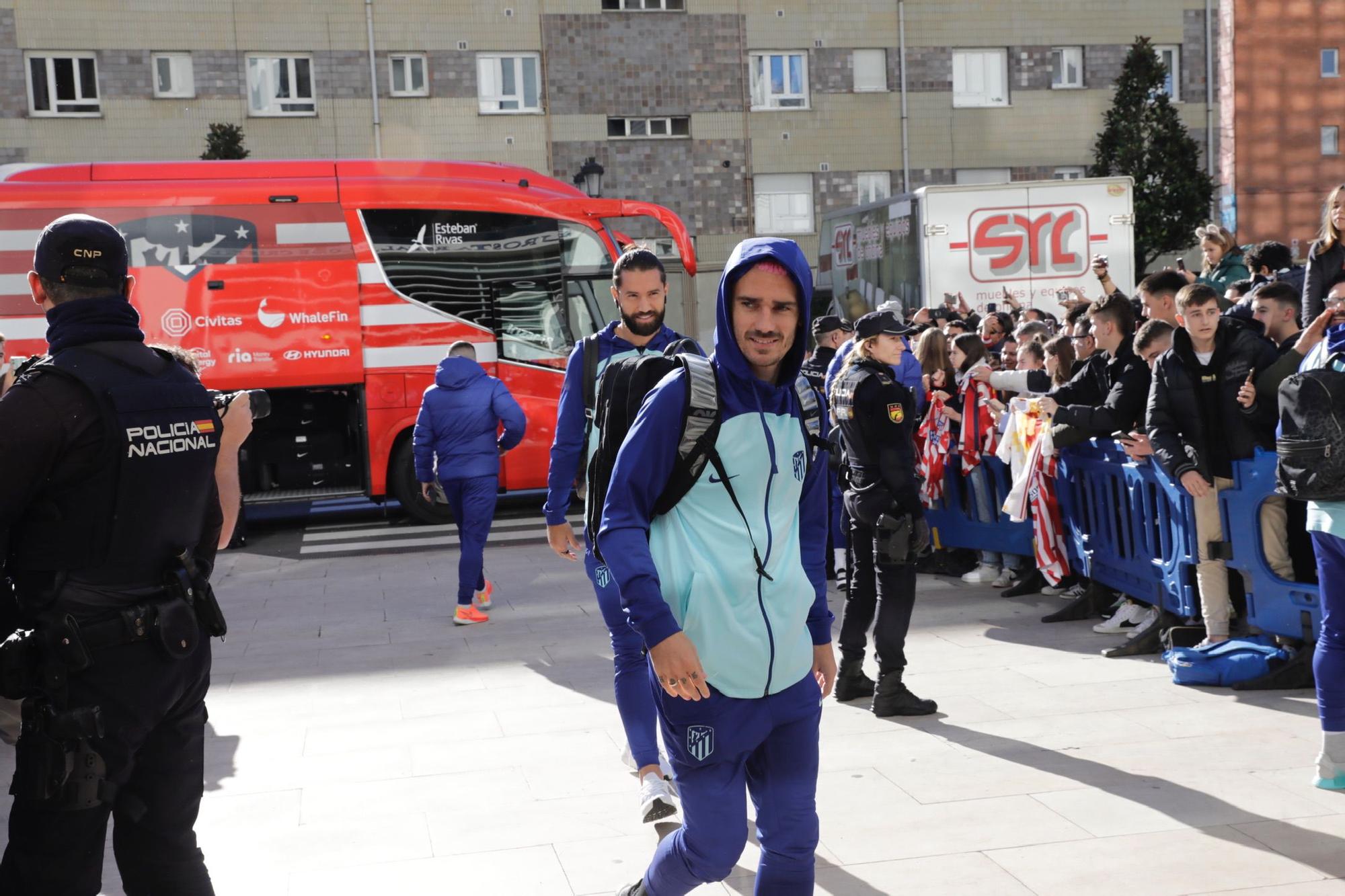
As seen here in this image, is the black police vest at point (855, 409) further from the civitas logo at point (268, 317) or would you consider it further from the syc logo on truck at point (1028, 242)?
the syc logo on truck at point (1028, 242)

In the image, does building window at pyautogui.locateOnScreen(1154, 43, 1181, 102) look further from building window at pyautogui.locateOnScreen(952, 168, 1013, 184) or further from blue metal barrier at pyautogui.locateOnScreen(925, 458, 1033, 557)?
blue metal barrier at pyautogui.locateOnScreen(925, 458, 1033, 557)

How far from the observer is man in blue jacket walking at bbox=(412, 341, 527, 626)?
880 centimetres

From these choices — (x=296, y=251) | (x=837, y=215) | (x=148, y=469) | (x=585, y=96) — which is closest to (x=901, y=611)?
(x=148, y=469)

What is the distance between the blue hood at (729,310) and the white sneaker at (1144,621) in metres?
4.81

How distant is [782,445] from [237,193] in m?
12.3

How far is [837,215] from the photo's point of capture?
2123 cm

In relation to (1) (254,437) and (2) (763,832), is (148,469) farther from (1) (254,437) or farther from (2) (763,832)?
(1) (254,437)

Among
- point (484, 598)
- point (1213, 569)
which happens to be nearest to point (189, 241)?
point (484, 598)

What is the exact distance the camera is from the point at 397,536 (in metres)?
13.8

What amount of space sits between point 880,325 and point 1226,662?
230 centimetres

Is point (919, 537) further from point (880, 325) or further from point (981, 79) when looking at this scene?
point (981, 79)

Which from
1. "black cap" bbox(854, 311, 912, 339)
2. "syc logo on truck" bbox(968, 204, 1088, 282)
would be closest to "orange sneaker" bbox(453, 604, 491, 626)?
"black cap" bbox(854, 311, 912, 339)

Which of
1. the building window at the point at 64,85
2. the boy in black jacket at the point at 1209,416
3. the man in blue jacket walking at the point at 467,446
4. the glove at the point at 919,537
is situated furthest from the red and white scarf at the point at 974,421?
the building window at the point at 64,85

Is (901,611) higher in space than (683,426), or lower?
lower
